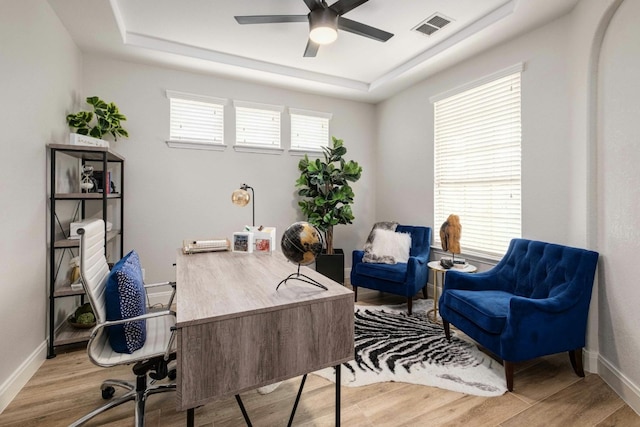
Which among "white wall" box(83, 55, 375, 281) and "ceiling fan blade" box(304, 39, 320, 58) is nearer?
"ceiling fan blade" box(304, 39, 320, 58)

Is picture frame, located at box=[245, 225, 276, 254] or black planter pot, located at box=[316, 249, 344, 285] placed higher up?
picture frame, located at box=[245, 225, 276, 254]

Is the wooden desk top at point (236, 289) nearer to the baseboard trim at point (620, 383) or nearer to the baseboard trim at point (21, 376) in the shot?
the baseboard trim at point (21, 376)

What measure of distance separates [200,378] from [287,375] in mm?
366

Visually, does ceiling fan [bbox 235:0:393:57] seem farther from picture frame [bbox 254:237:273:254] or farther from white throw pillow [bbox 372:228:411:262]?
white throw pillow [bbox 372:228:411:262]

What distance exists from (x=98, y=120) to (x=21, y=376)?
2205 mm

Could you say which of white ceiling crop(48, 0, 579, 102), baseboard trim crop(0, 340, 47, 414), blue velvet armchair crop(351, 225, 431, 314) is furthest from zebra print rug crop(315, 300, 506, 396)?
white ceiling crop(48, 0, 579, 102)

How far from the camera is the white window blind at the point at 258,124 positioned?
4.05m

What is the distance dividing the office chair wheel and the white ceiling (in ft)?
9.18

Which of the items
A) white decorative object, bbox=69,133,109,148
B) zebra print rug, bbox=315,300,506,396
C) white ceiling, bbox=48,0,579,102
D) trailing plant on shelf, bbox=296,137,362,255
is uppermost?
white ceiling, bbox=48,0,579,102

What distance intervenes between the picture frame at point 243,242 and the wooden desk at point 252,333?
783 millimetres

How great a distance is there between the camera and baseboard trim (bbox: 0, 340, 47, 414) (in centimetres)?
186

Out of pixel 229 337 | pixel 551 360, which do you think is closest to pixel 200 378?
pixel 229 337

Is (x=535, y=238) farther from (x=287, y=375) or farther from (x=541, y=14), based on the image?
(x=287, y=375)

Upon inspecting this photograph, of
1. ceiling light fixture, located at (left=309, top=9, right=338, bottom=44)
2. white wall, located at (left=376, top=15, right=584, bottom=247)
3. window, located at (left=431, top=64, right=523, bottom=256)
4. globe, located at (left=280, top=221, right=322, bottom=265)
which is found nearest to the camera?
globe, located at (left=280, top=221, right=322, bottom=265)
